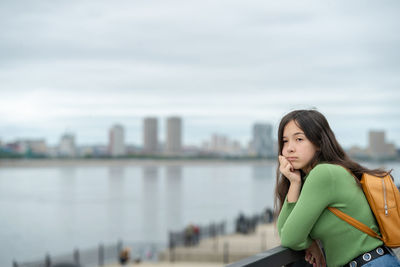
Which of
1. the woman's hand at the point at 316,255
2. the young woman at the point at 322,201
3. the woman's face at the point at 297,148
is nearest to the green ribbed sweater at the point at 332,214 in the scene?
the young woman at the point at 322,201

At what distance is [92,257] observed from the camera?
857 inches

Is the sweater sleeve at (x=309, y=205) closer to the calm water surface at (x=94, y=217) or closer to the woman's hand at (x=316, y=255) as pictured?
the woman's hand at (x=316, y=255)

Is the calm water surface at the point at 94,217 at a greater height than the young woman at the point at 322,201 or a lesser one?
lesser

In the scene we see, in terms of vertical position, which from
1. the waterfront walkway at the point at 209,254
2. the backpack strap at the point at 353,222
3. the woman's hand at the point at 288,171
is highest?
the woman's hand at the point at 288,171

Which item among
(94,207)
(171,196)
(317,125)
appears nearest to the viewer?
(317,125)

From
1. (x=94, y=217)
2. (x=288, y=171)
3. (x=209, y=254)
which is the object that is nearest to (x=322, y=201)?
(x=288, y=171)

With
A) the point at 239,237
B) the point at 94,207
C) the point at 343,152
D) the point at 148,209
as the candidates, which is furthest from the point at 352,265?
the point at 94,207

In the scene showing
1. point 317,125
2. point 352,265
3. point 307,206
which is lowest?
point 352,265

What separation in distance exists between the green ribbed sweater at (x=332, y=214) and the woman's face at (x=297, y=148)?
236mm

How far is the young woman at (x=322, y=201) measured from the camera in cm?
215

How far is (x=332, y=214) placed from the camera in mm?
2199

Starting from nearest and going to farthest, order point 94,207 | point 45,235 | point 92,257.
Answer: point 92,257 → point 45,235 → point 94,207

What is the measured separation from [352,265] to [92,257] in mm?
21113

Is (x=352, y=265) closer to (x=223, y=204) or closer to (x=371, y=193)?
(x=371, y=193)
